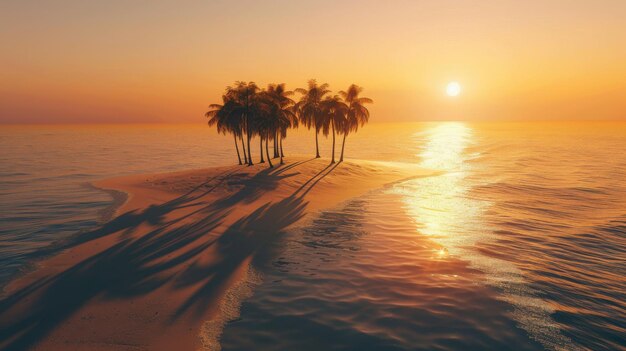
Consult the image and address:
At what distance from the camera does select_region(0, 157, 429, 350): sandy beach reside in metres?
11.0

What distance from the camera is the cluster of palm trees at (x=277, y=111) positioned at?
43500 millimetres

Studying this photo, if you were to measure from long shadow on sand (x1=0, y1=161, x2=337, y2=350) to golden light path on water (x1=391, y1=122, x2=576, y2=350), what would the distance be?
940 cm

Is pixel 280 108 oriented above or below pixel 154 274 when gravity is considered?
above

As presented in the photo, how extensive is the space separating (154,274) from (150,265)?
117cm

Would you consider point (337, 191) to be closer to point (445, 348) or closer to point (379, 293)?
point (379, 293)

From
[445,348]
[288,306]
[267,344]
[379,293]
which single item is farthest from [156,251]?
[445,348]

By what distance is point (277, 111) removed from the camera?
146 ft

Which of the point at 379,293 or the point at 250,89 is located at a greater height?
the point at 250,89

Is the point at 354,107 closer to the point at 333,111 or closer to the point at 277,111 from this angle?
the point at 333,111

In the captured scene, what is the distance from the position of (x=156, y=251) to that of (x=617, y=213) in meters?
32.4

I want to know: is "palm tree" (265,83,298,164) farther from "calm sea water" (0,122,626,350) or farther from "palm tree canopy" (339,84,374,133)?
"calm sea water" (0,122,626,350)

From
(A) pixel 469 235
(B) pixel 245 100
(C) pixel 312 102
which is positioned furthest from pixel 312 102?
(A) pixel 469 235

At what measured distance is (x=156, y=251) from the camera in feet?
59.6

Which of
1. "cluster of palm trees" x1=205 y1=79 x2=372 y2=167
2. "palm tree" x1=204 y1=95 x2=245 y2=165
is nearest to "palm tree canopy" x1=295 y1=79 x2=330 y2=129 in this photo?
"cluster of palm trees" x1=205 y1=79 x2=372 y2=167
